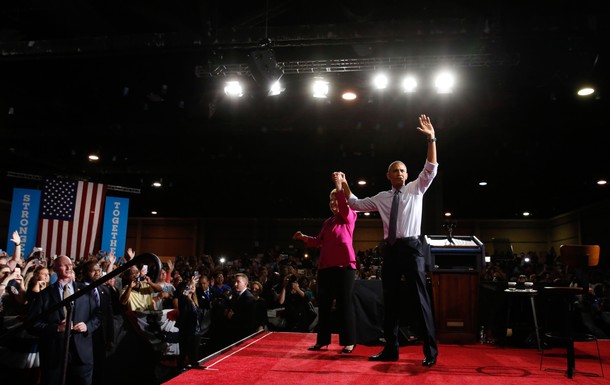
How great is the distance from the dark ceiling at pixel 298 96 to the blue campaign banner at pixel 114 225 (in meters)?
1.12

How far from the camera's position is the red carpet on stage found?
3.06 metres

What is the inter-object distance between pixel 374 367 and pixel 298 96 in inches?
232

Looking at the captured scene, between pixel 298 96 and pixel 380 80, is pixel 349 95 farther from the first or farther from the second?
pixel 298 96

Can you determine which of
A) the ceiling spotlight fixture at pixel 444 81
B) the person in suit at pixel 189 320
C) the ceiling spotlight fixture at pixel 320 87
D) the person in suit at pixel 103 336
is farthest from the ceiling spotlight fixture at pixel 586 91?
the person in suit at pixel 103 336

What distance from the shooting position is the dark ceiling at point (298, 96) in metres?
5.61

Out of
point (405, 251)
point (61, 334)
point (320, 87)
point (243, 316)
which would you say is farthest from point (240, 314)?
point (405, 251)

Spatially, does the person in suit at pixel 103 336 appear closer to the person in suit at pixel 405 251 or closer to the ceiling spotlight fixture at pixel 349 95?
the person in suit at pixel 405 251

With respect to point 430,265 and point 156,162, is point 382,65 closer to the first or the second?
point 430,265

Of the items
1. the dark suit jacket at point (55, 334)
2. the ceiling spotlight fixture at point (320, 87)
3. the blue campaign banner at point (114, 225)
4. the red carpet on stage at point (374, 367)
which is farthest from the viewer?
the blue campaign banner at point (114, 225)

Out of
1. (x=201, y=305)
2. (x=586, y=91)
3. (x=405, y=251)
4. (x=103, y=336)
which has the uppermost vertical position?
(x=586, y=91)

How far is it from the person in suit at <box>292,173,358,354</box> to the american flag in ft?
28.3

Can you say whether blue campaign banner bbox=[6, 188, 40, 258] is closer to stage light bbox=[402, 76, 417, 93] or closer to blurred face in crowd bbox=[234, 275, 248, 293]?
blurred face in crowd bbox=[234, 275, 248, 293]

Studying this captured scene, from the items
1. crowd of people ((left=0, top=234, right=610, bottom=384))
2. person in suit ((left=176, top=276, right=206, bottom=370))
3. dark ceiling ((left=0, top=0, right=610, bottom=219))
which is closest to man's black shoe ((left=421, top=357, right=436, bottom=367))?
crowd of people ((left=0, top=234, right=610, bottom=384))

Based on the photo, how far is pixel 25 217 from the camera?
1093cm
